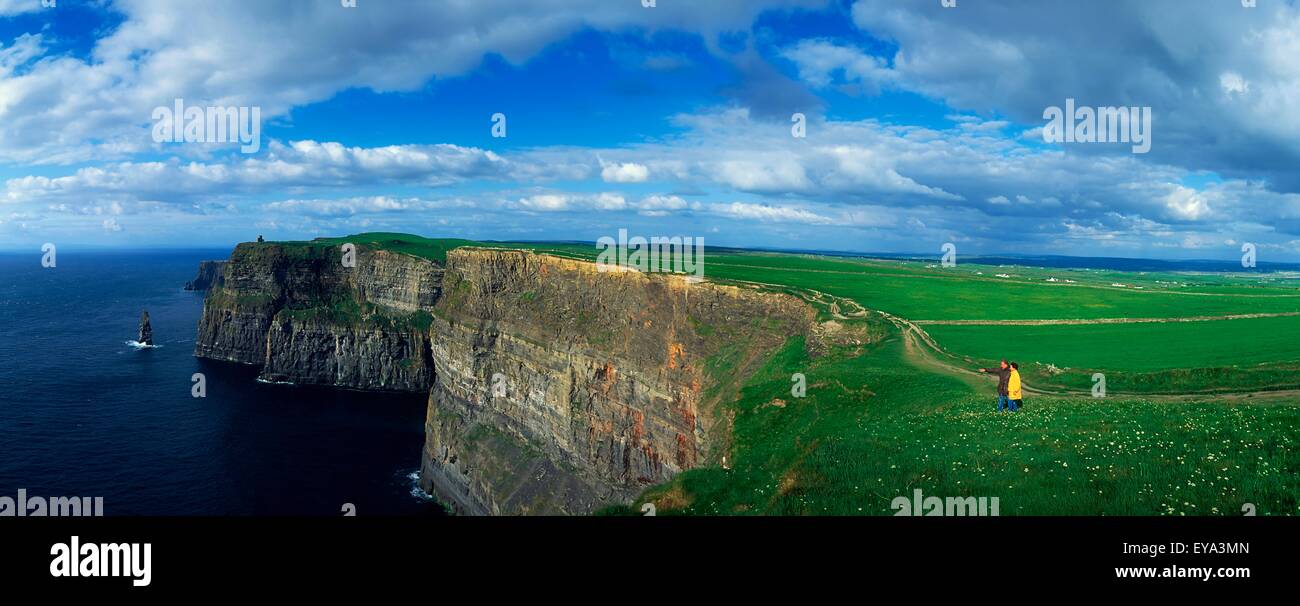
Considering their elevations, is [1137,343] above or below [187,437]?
above

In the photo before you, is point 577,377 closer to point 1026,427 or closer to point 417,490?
point 417,490

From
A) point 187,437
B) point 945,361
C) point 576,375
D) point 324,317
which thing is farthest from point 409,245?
point 945,361

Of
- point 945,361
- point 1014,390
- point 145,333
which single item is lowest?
point 145,333

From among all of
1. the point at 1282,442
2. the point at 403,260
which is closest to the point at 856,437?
the point at 1282,442

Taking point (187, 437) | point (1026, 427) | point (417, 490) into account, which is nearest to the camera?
point (1026, 427)

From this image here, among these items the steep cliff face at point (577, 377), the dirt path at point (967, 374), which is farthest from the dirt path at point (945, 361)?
the steep cliff face at point (577, 377)
